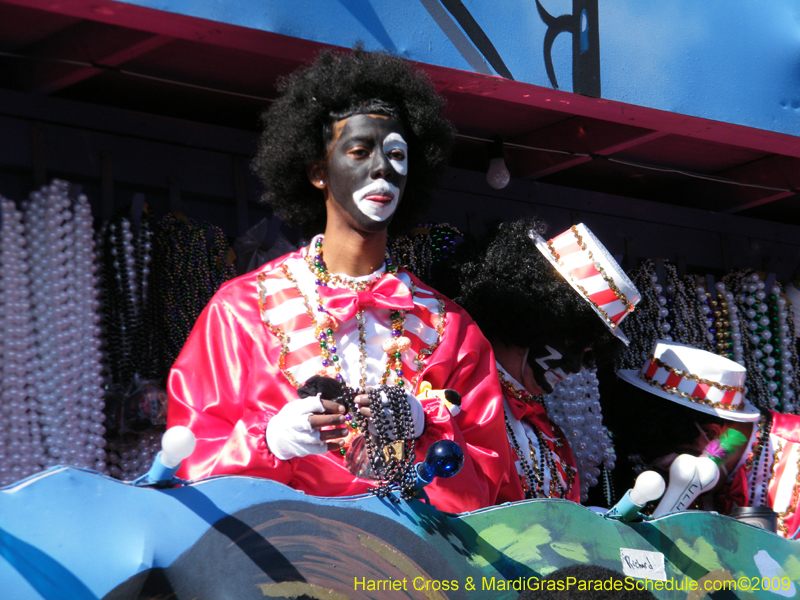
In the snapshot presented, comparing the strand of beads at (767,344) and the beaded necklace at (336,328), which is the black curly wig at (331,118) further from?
the strand of beads at (767,344)

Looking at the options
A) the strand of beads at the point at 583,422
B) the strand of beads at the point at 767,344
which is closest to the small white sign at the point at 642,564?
the strand of beads at the point at 583,422

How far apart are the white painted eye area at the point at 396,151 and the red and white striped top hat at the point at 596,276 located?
32.3 inches

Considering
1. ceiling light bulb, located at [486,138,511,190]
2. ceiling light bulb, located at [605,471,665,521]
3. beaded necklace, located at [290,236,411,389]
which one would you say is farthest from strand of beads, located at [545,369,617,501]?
ceiling light bulb, located at [605,471,665,521]

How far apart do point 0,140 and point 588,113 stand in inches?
77.8

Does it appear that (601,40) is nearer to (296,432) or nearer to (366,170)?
(366,170)

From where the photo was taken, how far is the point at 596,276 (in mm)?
3186

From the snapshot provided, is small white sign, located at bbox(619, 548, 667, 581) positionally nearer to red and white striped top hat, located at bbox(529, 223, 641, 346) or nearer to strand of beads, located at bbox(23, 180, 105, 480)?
red and white striped top hat, located at bbox(529, 223, 641, 346)

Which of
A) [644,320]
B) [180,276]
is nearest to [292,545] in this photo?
[180,276]

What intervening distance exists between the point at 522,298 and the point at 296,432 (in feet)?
4.53

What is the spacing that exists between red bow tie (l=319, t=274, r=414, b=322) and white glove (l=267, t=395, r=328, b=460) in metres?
0.48

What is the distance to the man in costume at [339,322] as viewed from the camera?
7.91ft

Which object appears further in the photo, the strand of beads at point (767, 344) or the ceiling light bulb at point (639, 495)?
the strand of beads at point (767, 344)

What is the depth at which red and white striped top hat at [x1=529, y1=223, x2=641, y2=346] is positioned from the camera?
3176 millimetres

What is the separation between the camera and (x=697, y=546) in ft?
Result: 7.74
